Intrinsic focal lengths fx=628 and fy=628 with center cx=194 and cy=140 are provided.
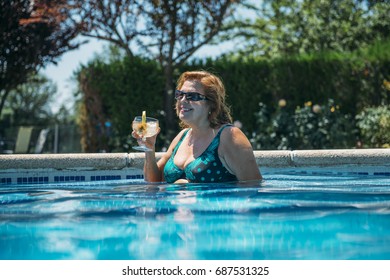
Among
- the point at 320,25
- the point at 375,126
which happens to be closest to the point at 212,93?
the point at 375,126

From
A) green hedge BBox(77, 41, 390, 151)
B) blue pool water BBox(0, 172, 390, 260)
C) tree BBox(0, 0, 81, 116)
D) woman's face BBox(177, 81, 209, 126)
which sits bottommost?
blue pool water BBox(0, 172, 390, 260)

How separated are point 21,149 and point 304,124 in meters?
7.42

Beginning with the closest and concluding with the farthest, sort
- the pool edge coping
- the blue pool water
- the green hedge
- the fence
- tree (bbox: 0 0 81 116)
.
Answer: the blue pool water → the pool edge coping → the green hedge → tree (bbox: 0 0 81 116) → the fence

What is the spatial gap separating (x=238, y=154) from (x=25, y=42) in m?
12.2

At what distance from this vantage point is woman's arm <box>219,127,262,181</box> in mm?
4891

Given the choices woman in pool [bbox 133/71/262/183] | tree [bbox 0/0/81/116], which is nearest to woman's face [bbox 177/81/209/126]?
woman in pool [bbox 133/71/262/183]

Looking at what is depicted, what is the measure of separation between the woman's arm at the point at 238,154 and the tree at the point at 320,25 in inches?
613

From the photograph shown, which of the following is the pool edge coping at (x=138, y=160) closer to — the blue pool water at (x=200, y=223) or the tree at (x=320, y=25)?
the blue pool water at (x=200, y=223)

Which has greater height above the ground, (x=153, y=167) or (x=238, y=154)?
(x=238, y=154)

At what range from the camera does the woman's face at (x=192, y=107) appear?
502 cm

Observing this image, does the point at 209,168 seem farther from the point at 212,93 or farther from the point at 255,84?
the point at 255,84

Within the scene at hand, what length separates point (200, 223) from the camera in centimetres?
336

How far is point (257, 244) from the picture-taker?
290 centimetres

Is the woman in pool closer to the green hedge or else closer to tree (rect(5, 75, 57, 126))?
the green hedge
